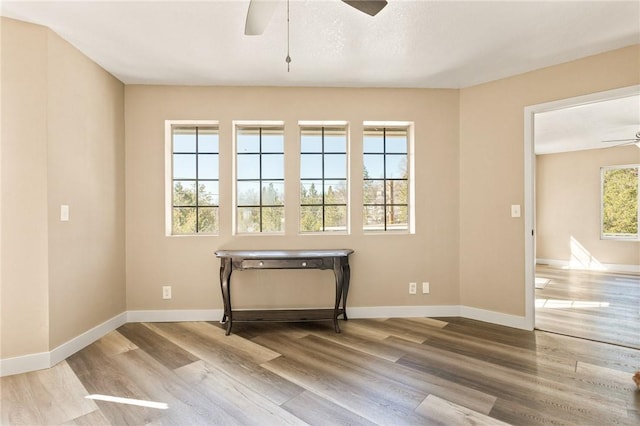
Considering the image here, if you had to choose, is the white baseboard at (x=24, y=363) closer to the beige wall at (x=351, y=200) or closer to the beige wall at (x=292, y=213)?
the beige wall at (x=351, y=200)

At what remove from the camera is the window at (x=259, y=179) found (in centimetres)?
335

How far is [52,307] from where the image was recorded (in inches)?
89.2

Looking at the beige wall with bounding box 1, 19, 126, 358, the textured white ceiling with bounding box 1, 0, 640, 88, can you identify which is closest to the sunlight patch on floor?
the beige wall with bounding box 1, 19, 126, 358

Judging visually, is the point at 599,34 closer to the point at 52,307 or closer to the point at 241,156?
the point at 241,156

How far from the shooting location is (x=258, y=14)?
1.54 m

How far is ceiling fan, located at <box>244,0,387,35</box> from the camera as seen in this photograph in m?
1.42

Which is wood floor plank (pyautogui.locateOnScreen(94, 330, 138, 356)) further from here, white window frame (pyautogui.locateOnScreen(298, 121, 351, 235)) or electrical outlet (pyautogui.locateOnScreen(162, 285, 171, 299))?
white window frame (pyautogui.locateOnScreen(298, 121, 351, 235))

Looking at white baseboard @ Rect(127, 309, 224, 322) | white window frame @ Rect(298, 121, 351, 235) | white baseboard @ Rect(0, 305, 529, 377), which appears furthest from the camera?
white window frame @ Rect(298, 121, 351, 235)

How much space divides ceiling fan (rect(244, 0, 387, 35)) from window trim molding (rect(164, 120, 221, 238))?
5.80 feet

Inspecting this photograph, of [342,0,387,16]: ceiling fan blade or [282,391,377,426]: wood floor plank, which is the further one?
[282,391,377,426]: wood floor plank


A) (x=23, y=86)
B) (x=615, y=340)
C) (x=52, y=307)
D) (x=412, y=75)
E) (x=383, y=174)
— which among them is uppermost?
(x=412, y=75)

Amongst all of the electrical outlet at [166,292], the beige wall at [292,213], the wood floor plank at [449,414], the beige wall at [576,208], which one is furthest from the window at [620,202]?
the electrical outlet at [166,292]

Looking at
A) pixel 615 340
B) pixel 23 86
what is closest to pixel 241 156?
pixel 23 86

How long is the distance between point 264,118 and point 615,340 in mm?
3939
